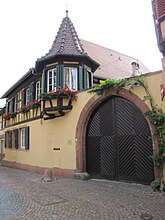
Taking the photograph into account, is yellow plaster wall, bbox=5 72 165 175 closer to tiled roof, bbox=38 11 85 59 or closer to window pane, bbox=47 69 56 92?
window pane, bbox=47 69 56 92

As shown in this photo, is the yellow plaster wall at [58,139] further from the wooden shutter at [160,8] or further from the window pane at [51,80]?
the wooden shutter at [160,8]

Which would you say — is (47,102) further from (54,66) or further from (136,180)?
(136,180)

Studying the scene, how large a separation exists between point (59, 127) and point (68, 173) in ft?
7.62

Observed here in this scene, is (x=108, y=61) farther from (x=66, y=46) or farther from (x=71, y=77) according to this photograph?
(x=71, y=77)

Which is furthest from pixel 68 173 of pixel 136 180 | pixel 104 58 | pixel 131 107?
pixel 104 58

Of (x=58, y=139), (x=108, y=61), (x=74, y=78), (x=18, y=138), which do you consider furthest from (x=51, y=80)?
(x=108, y=61)

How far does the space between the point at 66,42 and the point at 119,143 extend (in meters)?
6.87

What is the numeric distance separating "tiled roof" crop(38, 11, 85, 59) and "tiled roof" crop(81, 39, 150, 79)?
125 inches

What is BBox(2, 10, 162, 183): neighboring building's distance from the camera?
8016 mm

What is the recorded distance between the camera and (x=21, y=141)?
15820 millimetres

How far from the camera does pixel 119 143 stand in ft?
28.2

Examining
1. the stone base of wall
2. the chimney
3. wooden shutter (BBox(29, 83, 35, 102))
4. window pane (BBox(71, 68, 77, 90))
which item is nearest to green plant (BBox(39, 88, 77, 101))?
window pane (BBox(71, 68, 77, 90))

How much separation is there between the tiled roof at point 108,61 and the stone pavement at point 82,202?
9.13 meters

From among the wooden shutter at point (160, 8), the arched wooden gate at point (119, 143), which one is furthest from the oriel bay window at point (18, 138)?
the wooden shutter at point (160, 8)
